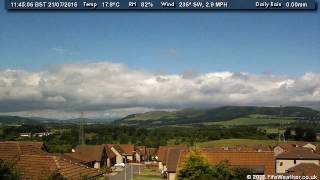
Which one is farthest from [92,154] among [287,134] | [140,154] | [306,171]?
[287,134]

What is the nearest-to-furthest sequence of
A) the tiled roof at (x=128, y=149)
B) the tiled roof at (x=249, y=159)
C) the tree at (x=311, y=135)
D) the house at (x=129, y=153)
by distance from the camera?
the tiled roof at (x=249, y=159) → the house at (x=129, y=153) → the tiled roof at (x=128, y=149) → the tree at (x=311, y=135)

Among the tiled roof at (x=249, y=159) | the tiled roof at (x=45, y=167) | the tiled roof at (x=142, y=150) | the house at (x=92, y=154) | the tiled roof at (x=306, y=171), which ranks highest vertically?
the tiled roof at (x=45, y=167)

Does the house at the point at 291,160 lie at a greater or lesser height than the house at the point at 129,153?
greater

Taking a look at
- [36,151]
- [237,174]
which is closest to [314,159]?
[237,174]

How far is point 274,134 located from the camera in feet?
399

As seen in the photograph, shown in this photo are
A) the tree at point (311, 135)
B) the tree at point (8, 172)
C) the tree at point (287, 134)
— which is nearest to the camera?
the tree at point (8, 172)

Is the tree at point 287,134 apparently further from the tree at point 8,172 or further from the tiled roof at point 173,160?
the tree at point 8,172

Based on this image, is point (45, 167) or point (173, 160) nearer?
point (45, 167)

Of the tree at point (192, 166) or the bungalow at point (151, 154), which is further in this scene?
the bungalow at point (151, 154)

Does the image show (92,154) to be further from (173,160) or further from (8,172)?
(8,172)

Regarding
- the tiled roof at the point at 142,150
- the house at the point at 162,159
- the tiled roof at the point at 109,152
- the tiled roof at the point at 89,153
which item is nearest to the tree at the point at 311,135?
the tiled roof at the point at 142,150

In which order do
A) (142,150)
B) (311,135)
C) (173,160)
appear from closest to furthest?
1. (173,160)
2. (142,150)
3. (311,135)

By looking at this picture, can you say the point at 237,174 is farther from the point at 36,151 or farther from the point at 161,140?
the point at 161,140

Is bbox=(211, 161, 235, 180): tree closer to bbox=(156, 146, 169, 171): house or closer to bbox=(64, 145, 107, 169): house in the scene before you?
bbox=(156, 146, 169, 171): house
